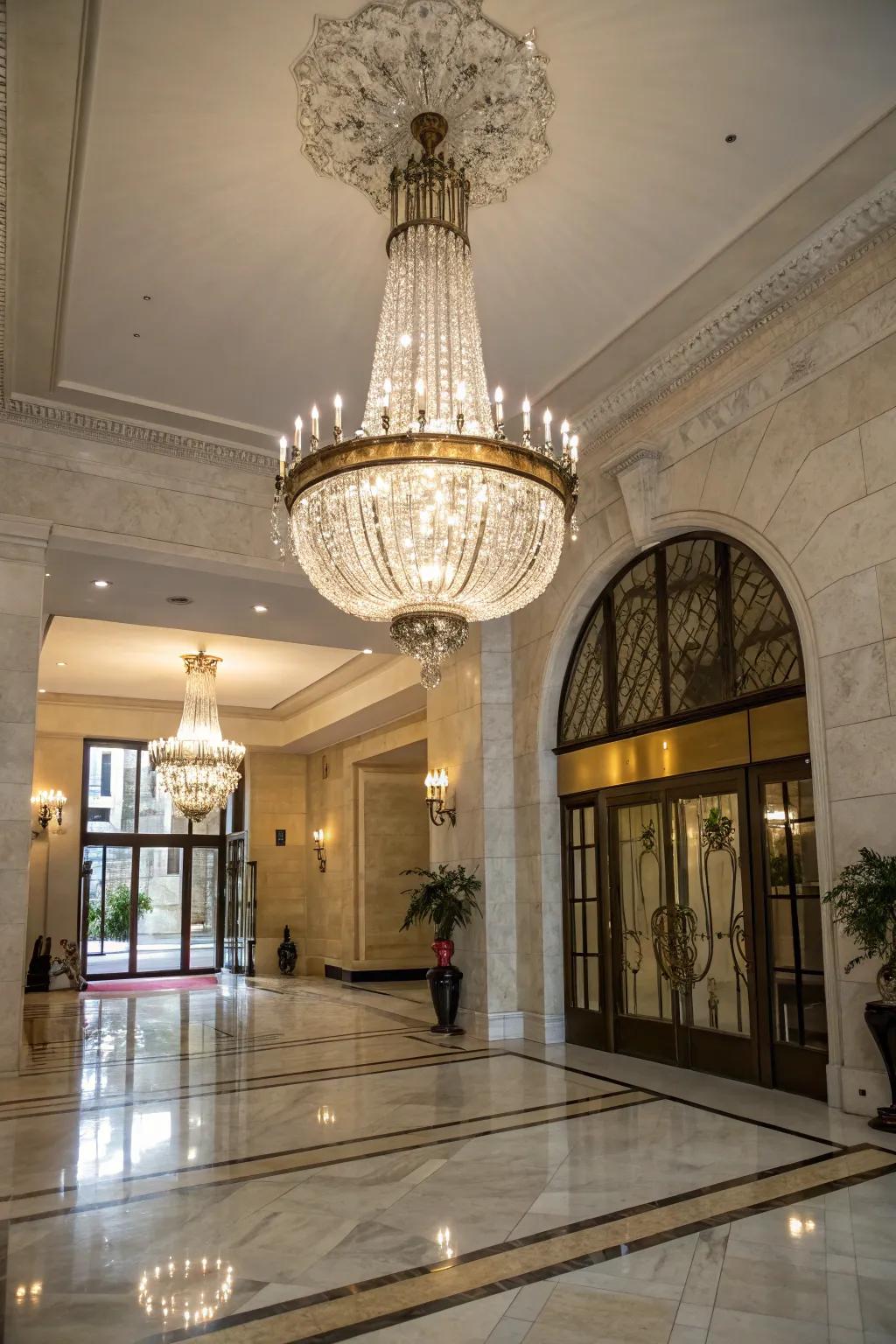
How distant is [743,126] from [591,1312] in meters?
5.21

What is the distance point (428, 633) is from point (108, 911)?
15480 mm

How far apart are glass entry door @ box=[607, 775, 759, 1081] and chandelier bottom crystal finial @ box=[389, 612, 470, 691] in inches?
127

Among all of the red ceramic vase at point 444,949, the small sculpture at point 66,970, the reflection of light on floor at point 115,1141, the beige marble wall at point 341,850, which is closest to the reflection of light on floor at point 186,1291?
the reflection of light on floor at point 115,1141

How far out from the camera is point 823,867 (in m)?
5.73

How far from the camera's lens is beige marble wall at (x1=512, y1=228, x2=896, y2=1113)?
552 centimetres

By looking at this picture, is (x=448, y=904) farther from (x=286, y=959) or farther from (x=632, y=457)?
(x=286, y=959)

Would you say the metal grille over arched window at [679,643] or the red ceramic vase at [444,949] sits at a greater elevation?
the metal grille over arched window at [679,643]

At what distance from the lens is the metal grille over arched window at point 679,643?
6613 mm

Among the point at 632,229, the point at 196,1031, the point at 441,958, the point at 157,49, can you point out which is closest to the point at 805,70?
the point at 632,229

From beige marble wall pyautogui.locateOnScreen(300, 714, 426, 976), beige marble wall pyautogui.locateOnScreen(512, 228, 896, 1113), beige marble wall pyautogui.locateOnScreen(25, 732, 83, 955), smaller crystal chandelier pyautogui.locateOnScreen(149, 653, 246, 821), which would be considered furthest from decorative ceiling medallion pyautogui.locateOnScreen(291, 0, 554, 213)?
beige marble wall pyautogui.locateOnScreen(25, 732, 83, 955)

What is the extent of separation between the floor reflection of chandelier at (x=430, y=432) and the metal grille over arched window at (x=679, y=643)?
8.27 ft

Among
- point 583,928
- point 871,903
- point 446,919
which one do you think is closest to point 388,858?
point 446,919

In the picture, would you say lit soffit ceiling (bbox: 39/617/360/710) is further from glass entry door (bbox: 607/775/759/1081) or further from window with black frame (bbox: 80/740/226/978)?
glass entry door (bbox: 607/775/759/1081)

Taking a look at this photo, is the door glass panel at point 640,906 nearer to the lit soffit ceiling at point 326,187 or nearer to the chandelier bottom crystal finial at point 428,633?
the lit soffit ceiling at point 326,187
